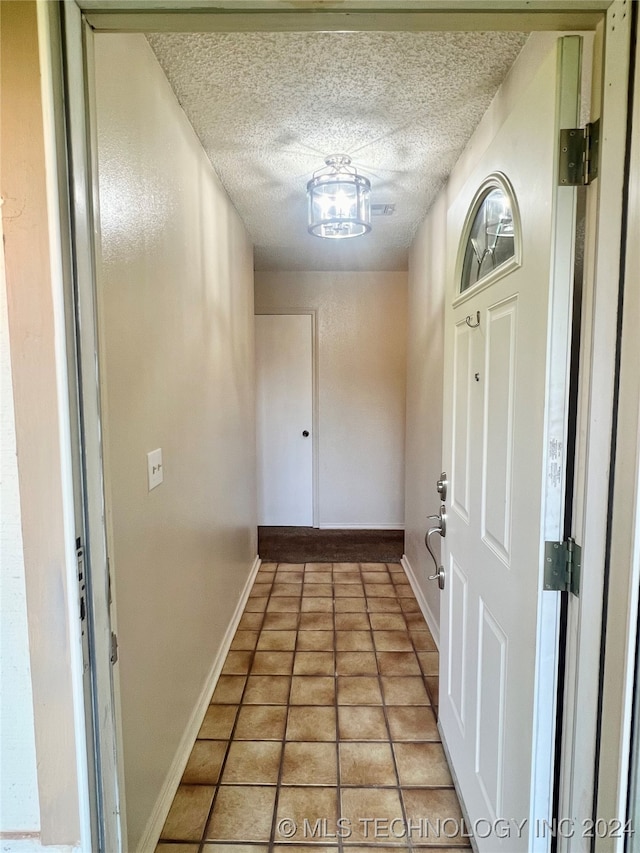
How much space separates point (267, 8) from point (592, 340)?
2.59ft

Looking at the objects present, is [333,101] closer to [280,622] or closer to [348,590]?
[280,622]

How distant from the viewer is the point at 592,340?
2.64ft

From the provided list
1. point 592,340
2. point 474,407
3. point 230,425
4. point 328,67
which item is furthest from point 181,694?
point 328,67

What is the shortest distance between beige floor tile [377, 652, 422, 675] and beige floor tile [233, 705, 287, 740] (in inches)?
21.4

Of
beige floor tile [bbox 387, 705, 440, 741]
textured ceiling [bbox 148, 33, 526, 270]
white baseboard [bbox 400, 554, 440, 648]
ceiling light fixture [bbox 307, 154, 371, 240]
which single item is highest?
textured ceiling [bbox 148, 33, 526, 270]

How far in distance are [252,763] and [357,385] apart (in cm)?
298

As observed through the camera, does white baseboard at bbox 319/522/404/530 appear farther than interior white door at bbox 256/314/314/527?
Yes

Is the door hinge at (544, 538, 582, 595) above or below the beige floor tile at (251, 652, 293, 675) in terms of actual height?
above

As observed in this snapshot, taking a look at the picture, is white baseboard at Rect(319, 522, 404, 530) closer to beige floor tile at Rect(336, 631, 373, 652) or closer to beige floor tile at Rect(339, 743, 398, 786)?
beige floor tile at Rect(336, 631, 373, 652)

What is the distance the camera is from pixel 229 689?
2043 millimetres

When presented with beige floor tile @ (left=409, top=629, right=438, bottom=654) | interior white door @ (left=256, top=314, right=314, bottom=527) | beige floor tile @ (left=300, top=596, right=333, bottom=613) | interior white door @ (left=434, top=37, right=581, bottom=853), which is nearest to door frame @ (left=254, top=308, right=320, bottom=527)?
interior white door @ (left=256, top=314, right=314, bottom=527)

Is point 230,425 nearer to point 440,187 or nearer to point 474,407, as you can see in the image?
point 474,407

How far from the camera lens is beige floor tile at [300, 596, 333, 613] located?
2.73 m

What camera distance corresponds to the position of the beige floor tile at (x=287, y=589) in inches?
116
